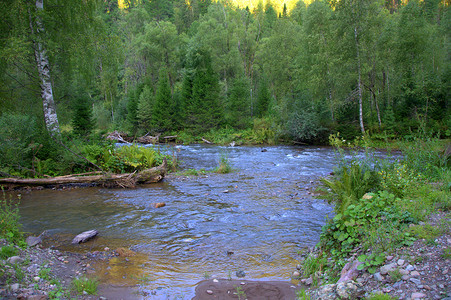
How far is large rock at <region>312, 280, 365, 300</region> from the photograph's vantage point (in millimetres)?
3172

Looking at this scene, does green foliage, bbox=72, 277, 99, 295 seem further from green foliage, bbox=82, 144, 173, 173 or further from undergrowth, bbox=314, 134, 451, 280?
green foliage, bbox=82, 144, 173, 173

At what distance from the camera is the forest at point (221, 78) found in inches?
434

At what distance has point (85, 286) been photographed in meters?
3.82

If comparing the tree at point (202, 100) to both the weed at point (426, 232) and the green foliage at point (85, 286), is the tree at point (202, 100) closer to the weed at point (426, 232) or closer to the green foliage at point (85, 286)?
the green foliage at point (85, 286)

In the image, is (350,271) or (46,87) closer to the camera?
(350,271)

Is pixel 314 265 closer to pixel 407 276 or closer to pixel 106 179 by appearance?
pixel 407 276

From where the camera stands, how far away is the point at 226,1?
50.4m

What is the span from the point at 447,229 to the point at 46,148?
12.4 meters

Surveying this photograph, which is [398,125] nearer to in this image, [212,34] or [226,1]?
[212,34]

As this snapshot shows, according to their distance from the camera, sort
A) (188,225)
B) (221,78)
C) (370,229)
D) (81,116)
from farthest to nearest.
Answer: (221,78) → (81,116) → (188,225) → (370,229)

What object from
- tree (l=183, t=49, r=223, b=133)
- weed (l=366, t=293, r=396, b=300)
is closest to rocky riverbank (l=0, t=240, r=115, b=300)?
weed (l=366, t=293, r=396, b=300)

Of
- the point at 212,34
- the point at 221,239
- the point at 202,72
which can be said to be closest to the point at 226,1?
the point at 212,34

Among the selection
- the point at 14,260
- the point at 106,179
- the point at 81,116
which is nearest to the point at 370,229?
the point at 14,260

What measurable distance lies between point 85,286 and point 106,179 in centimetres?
732
